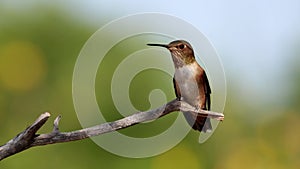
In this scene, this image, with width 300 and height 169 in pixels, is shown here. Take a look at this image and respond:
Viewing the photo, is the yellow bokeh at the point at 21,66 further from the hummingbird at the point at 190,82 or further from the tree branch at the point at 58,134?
the tree branch at the point at 58,134

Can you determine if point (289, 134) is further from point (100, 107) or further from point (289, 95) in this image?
point (100, 107)

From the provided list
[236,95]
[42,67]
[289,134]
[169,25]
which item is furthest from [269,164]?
[169,25]

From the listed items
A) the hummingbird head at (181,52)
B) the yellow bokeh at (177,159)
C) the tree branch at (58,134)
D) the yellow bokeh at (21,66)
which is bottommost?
the yellow bokeh at (177,159)

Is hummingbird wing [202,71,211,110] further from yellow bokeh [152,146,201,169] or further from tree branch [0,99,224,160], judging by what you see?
yellow bokeh [152,146,201,169]

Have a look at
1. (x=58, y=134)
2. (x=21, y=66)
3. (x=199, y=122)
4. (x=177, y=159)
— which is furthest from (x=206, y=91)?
(x=21, y=66)

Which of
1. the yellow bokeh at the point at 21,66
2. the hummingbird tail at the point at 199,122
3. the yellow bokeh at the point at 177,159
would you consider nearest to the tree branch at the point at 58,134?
the hummingbird tail at the point at 199,122

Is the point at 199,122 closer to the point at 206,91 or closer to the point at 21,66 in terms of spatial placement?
the point at 206,91

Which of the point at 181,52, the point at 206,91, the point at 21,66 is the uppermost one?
the point at 181,52
